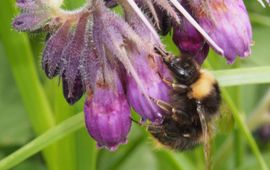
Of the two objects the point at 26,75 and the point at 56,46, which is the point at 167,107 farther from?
the point at 26,75

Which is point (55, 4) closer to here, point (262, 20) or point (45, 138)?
point (45, 138)

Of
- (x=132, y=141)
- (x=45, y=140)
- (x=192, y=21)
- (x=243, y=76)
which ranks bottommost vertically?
(x=132, y=141)

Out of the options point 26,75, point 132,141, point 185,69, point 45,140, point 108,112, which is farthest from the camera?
point 132,141

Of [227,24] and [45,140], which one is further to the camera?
[45,140]

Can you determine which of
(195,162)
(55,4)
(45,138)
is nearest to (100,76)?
(55,4)

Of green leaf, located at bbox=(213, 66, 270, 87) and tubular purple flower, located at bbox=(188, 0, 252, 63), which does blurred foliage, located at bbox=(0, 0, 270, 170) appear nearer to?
green leaf, located at bbox=(213, 66, 270, 87)


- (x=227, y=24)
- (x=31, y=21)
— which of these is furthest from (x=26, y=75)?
(x=227, y=24)

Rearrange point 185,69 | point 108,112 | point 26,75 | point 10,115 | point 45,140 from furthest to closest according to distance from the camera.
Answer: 1. point 10,115
2. point 26,75
3. point 45,140
4. point 185,69
5. point 108,112
